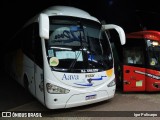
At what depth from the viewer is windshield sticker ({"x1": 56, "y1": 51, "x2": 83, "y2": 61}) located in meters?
6.99

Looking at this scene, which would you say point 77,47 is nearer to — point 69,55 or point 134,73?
point 69,55

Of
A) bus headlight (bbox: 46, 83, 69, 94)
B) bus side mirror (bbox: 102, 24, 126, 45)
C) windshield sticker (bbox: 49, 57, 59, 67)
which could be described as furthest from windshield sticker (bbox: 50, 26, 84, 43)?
bus headlight (bbox: 46, 83, 69, 94)

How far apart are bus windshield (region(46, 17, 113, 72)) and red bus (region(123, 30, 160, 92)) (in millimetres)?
1493

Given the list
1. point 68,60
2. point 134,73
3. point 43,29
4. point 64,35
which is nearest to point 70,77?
point 68,60

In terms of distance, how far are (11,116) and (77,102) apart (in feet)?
5.84

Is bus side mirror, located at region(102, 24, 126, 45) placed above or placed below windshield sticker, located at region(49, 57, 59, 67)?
above

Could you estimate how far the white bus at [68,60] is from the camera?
22.4ft

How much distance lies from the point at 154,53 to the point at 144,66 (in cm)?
58

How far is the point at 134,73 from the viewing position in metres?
9.01

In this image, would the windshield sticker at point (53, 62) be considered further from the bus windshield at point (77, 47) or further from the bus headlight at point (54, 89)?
the bus headlight at point (54, 89)

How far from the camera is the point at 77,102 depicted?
7.07m

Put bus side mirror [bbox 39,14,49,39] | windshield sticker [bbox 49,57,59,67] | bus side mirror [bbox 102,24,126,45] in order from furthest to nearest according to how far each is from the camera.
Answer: bus side mirror [bbox 102,24,126,45] < windshield sticker [bbox 49,57,59,67] < bus side mirror [bbox 39,14,49,39]

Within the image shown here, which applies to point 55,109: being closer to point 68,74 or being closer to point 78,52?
point 68,74

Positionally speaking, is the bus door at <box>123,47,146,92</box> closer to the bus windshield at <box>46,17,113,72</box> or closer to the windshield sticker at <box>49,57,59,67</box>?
the bus windshield at <box>46,17,113,72</box>
